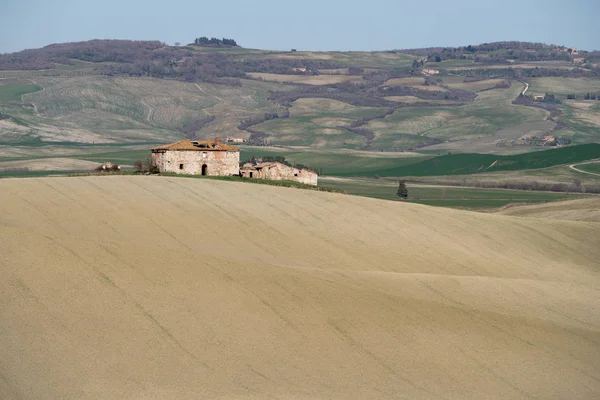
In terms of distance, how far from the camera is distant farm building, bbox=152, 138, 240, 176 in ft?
246

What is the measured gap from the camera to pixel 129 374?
27.7m

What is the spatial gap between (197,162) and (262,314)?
43.0 meters

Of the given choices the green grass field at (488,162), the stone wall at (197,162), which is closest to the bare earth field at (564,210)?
the stone wall at (197,162)

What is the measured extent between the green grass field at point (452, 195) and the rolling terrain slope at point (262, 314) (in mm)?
45462

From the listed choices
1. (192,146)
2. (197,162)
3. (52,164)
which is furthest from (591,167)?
(197,162)

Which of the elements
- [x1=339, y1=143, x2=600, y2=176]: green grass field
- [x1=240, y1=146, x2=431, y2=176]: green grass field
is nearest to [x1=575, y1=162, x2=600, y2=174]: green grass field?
[x1=339, y1=143, x2=600, y2=176]: green grass field

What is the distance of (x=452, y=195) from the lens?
109062 mm

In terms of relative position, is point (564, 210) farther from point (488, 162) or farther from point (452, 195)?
point (488, 162)

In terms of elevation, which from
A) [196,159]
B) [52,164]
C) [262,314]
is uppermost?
[262,314]

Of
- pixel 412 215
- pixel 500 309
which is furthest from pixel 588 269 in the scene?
pixel 500 309

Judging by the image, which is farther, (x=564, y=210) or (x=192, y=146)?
(x=564, y=210)

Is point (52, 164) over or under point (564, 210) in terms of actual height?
under

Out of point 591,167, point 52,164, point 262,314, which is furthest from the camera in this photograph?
point 591,167

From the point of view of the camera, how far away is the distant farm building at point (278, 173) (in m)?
79.2
